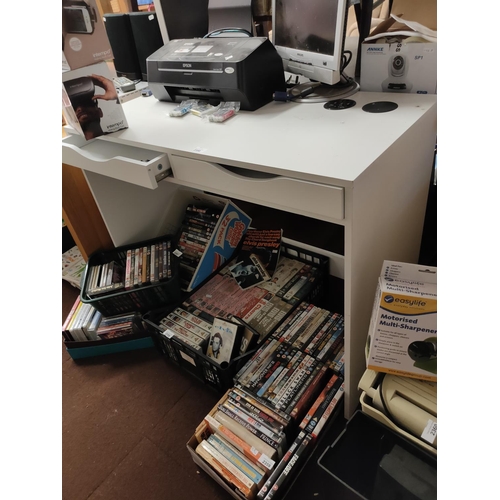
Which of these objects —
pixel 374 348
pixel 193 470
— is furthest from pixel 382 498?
pixel 193 470

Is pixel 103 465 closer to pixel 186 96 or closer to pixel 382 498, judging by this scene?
pixel 382 498

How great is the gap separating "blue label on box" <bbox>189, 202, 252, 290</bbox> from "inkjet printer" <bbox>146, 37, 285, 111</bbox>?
1.72 feet

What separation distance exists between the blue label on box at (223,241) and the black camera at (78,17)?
81 centimetres

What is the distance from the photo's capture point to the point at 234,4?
1.29m

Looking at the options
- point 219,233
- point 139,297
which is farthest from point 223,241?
point 139,297

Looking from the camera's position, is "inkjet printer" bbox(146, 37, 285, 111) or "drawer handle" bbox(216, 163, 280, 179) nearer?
"drawer handle" bbox(216, 163, 280, 179)

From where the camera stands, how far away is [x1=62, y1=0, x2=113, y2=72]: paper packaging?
2.98 ft

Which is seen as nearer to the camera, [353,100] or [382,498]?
[382,498]

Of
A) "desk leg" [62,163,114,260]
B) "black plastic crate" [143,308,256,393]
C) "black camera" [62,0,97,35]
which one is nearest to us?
"black camera" [62,0,97,35]

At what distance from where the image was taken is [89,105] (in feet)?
3.52

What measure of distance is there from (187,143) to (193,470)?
0.90 meters

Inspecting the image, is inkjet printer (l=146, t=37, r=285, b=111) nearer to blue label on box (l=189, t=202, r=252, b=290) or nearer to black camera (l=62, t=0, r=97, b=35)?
black camera (l=62, t=0, r=97, b=35)

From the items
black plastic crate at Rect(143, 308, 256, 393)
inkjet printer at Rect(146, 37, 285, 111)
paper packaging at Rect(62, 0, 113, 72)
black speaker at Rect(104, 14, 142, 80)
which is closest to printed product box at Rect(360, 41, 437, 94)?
inkjet printer at Rect(146, 37, 285, 111)

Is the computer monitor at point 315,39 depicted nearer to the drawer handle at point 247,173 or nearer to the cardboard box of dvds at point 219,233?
the drawer handle at point 247,173
